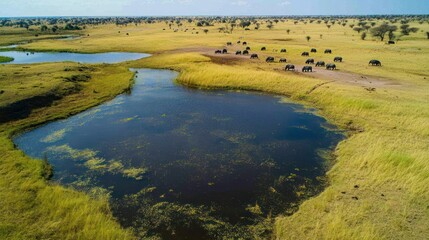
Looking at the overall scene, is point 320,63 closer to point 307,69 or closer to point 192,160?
point 307,69

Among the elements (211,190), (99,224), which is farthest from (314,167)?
(99,224)

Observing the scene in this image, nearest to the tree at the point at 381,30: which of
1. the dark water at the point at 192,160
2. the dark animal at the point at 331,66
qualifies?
the dark animal at the point at 331,66

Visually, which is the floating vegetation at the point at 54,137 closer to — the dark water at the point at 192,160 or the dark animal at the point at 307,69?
the dark water at the point at 192,160

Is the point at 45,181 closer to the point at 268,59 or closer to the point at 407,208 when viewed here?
the point at 407,208

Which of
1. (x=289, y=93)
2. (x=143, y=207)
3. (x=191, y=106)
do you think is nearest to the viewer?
(x=143, y=207)

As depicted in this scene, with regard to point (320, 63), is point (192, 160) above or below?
below

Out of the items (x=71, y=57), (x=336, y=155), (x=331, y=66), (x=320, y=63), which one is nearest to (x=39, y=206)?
(x=336, y=155)
